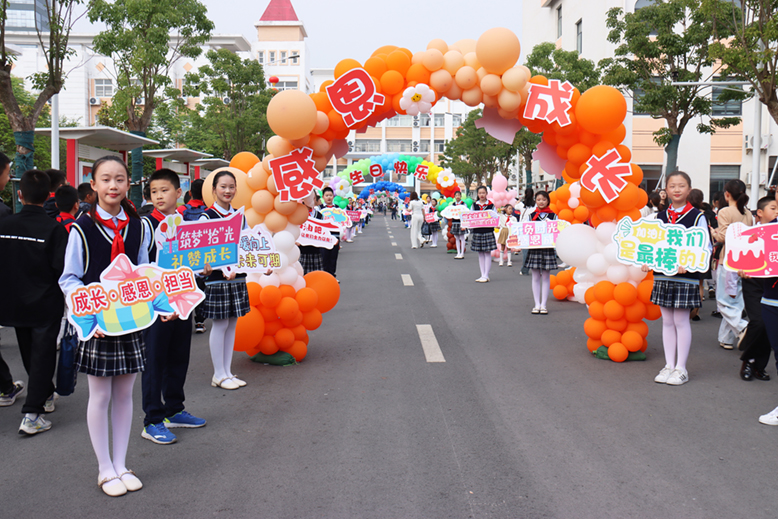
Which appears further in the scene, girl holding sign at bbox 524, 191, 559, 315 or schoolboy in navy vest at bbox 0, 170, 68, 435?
girl holding sign at bbox 524, 191, 559, 315

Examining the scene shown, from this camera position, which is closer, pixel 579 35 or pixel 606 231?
pixel 606 231

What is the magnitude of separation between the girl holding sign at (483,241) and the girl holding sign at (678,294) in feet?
24.7

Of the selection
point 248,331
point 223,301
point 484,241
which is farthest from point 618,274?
point 484,241

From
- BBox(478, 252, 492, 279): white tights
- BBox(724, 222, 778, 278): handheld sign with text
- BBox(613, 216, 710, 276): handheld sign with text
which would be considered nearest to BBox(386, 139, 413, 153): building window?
BBox(478, 252, 492, 279): white tights

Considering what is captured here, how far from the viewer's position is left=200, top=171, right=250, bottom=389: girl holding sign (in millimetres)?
5551

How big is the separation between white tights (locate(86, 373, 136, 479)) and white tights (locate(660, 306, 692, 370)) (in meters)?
4.55

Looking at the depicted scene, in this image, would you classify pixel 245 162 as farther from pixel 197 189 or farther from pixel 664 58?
pixel 664 58

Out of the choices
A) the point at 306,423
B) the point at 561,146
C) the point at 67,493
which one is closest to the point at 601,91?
the point at 561,146

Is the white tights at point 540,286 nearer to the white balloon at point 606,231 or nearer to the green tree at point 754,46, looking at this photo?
the white balloon at point 606,231

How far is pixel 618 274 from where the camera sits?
7.02m

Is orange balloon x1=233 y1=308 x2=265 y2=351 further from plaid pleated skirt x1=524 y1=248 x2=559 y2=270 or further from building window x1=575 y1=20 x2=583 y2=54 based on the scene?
building window x1=575 y1=20 x2=583 y2=54

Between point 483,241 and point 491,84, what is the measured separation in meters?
7.03

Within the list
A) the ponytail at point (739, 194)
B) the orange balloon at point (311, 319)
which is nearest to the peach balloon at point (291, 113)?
the orange balloon at point (311, 319)

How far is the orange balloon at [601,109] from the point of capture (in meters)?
6.62
